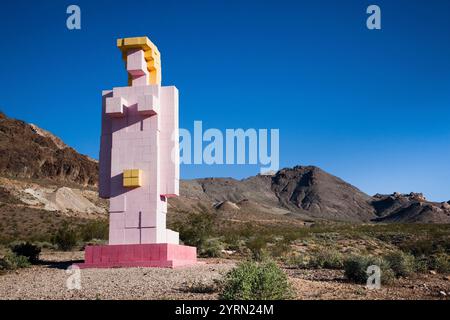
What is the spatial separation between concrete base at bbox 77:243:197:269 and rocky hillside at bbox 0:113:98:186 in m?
60.2

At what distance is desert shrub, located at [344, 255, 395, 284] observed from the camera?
12.9 meters

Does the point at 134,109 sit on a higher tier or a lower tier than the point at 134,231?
higher

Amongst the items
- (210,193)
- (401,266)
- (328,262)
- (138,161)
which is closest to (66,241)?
(138,161)

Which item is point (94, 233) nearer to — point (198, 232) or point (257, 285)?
point (198, 232)

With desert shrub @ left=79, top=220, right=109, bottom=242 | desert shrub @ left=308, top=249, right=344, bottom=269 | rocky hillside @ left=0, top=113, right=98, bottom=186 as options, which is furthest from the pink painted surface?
rocky hillside @ left=0, top=113, right=98, bottom=186

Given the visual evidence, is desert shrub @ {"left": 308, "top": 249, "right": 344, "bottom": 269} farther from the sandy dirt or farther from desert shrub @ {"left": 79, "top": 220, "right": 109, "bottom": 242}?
desert shrub @ {"left": 79, "top": 220, "right": 109, "bottom": 242}

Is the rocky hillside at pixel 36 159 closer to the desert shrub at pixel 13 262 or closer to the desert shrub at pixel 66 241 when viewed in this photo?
the desert shrub at pixel 66 241

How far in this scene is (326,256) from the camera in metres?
18.7

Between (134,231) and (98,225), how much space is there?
16.4 metres

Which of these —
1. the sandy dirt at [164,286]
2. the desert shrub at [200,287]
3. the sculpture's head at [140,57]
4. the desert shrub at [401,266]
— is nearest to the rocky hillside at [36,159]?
the sculpture's head at [140,57]
